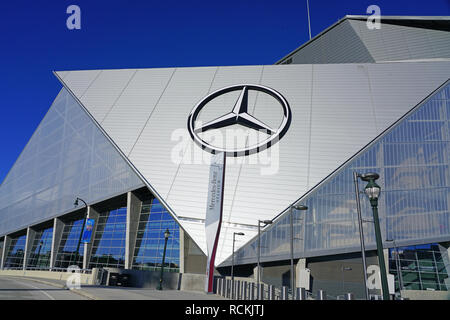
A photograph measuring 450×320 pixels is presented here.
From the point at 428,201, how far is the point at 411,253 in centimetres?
418

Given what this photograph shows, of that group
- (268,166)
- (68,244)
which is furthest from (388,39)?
(68,244)

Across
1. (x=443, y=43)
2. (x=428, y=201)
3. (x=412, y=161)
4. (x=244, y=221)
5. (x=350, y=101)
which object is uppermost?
(x=443, y=43)

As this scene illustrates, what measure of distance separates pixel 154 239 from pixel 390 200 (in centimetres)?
2464

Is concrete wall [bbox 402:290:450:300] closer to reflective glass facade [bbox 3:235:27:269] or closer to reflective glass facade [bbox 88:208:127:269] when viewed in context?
reflective glass facade [bbox 88:208:127:269]

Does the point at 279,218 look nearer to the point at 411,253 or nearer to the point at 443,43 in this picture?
the point at 411,253

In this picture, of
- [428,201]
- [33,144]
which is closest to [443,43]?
[428,201]

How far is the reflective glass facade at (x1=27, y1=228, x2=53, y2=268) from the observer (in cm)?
4501

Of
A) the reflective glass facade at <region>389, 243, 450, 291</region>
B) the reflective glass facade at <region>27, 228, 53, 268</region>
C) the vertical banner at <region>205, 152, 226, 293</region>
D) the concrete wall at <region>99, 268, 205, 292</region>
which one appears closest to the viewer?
the vertical banner at <region>205, 152, 226, 293</region>

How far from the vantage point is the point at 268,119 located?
34156 millimetres

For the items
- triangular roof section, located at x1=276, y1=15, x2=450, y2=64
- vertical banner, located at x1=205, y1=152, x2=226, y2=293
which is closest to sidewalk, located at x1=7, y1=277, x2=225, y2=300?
vertical banner, located at x1=205, y1=152, x2=226, y2=293

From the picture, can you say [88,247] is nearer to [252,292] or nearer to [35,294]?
[35,294]

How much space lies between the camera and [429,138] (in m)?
27.5

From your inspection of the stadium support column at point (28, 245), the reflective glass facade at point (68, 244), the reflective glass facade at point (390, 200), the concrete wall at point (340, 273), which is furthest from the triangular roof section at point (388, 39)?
the stadium support column at point (28, 245)

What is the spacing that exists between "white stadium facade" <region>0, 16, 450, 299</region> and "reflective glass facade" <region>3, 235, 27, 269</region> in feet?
0.93
